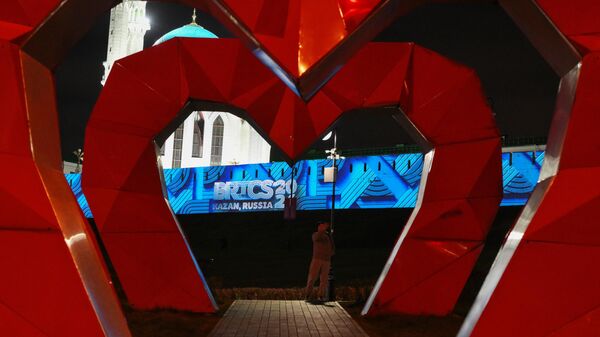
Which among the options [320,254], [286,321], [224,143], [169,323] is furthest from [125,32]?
[169,323]

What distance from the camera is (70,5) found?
5148 millimetres

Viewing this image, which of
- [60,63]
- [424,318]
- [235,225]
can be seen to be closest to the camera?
[60,63]

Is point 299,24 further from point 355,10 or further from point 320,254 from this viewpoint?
point 320,254

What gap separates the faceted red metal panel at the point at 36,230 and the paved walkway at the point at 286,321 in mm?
3791

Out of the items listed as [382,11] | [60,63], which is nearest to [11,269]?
[60,63]

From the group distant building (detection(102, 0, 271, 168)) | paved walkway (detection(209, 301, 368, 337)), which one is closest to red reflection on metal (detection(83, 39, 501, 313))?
paved walkway (detection(209, 301, 368, 337))

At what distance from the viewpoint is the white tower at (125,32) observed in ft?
220

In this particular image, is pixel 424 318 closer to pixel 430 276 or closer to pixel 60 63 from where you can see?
pixel 430 276

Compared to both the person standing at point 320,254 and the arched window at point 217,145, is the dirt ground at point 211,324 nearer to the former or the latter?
the person standing at point 320,254

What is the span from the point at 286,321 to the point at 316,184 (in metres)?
29.2

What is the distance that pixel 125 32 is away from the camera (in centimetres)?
6738

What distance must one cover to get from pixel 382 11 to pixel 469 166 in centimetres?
521

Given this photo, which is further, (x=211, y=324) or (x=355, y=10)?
(x=211, y=324)

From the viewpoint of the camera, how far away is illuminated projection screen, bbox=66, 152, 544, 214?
3294 centimetres
